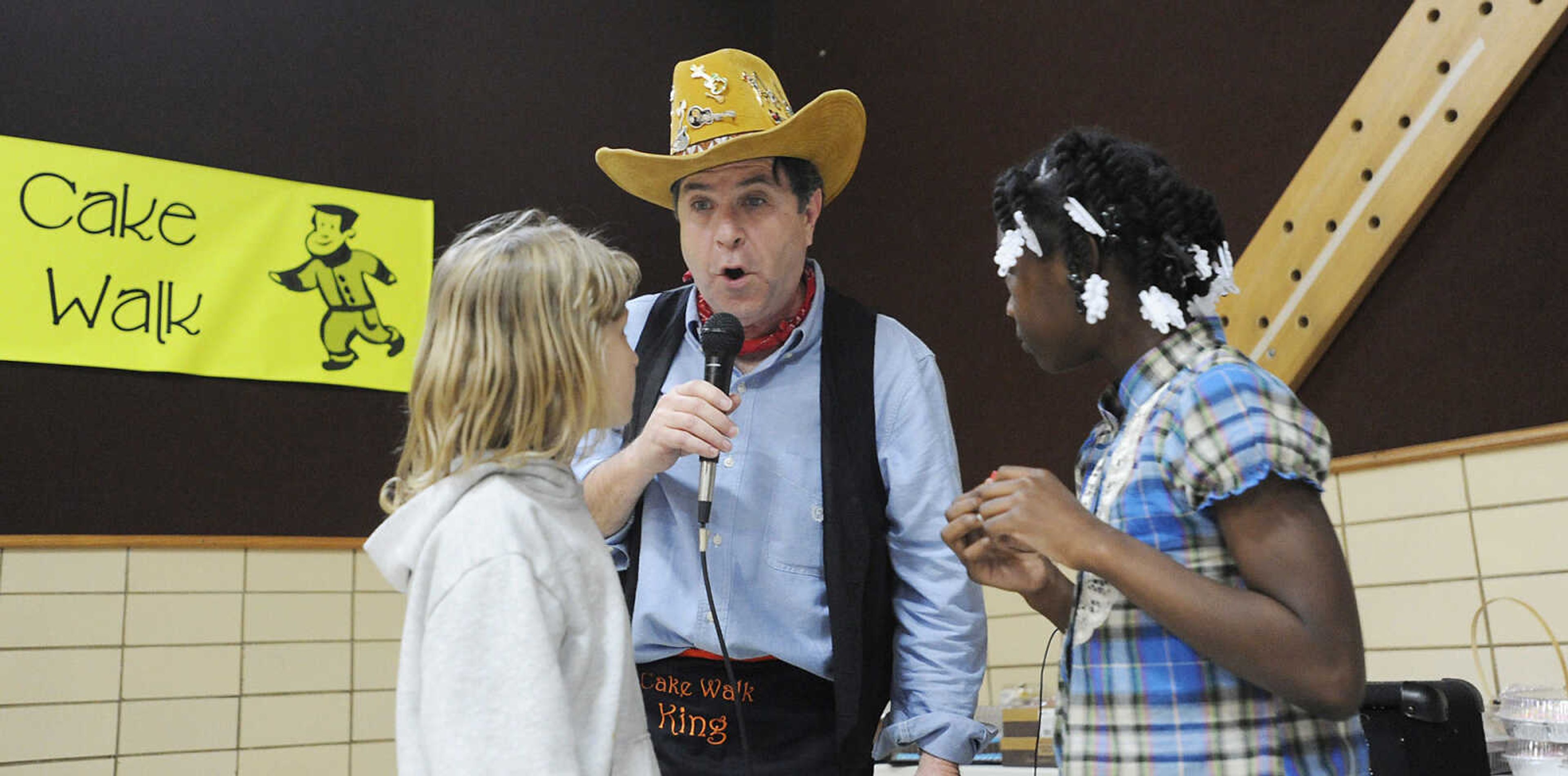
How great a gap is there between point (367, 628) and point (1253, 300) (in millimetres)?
2427

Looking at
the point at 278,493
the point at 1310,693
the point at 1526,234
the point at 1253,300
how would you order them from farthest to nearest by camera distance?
the point at 278,493, the point at 1253,300, the point at 1526,234, the point at 1310,693

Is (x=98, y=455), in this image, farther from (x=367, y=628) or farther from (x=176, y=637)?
(x=367, y=628)

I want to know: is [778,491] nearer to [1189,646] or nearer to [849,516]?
[849,516]

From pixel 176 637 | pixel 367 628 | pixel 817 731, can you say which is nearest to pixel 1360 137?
pixel 817 731

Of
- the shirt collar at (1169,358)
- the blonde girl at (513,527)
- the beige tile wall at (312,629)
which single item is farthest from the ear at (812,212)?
the beige tile wall at (312,629)

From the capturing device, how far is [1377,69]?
270 cm

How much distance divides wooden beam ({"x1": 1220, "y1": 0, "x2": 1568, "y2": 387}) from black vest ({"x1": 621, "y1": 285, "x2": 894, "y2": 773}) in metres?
1.36

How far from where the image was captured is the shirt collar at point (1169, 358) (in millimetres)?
1204

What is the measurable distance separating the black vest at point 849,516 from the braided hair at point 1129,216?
20.6 inches

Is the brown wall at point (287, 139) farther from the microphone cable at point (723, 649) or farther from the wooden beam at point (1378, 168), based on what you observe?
the microphone cable at point (723, 649)

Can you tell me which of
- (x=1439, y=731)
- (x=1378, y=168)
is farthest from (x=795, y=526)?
(x=1378, y=168)

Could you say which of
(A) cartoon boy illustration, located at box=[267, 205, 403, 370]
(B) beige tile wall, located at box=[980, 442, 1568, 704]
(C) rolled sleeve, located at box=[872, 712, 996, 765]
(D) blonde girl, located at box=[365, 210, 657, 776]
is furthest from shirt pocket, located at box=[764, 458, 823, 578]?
(A) cartoon boy illustration, located at box=[267, 205, 403, 370]

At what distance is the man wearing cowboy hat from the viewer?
1.59 meters

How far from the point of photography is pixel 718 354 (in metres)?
1.59
